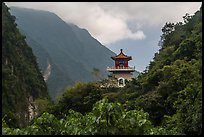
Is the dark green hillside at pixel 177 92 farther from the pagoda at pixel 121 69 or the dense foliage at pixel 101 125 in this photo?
the pagoda at pixel 121 69

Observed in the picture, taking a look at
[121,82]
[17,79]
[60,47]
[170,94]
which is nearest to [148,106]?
[170,94]

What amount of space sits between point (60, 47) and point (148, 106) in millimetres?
55049

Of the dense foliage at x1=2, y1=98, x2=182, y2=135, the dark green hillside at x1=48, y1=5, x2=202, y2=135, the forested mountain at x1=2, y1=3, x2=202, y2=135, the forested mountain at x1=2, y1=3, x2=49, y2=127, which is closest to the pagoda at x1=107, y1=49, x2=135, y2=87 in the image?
the forested mountain at x1=2, y1=3, x2=202, y2=135

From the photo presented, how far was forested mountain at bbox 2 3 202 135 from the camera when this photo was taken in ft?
12.6

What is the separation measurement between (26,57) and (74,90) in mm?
16353

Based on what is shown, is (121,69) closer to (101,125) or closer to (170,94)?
(170,94)

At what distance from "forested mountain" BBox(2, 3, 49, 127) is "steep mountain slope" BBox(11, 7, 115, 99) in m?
18.3

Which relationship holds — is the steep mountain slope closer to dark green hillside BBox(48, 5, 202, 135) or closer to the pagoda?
the pagoda

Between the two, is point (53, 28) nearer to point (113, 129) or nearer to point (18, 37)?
point (18, 37)

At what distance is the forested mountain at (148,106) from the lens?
152 inches

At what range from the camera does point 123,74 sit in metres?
32.2

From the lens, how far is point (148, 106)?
606 inches

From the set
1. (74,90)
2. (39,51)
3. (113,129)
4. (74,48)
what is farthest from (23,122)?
(74,48)

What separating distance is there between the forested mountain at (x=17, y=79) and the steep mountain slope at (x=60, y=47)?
60.1 ft
